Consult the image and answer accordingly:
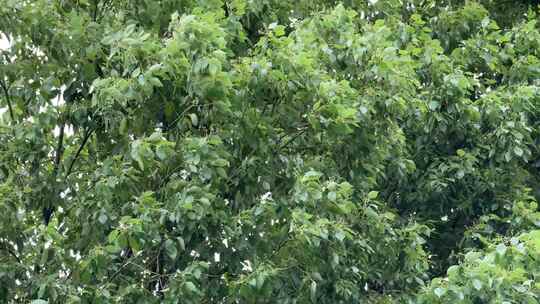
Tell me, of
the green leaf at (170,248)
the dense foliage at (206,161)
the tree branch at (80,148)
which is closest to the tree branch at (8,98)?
the dense foliage at (206,161)

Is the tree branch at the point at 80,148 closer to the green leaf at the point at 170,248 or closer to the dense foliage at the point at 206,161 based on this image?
the dense foliage at the point at 206,161

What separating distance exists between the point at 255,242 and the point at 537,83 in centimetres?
411

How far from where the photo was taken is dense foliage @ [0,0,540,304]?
7.35 meters

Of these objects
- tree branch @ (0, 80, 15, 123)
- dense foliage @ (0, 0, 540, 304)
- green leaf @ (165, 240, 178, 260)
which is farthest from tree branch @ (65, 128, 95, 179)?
green leaf @ (165, 240, 178, 260)

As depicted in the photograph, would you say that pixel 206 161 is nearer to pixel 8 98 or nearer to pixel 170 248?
pixel 170 248

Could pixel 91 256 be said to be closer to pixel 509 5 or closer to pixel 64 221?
pixel 64 221

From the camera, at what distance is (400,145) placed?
350 inches

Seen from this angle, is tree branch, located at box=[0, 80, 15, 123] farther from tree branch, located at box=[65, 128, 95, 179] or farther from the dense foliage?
tree branch, located at box=[65, 128, 95, 179]

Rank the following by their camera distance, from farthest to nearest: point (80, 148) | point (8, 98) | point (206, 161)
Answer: point (8, 98), point (80, 148), point (206, 161)

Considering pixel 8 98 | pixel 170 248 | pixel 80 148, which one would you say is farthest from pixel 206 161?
pixel 8 98

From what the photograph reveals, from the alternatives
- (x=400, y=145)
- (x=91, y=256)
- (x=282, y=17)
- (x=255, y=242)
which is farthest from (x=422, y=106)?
(x=91, y=256)

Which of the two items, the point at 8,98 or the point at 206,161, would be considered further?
the point at 8,98

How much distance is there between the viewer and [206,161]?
7328 millimetres

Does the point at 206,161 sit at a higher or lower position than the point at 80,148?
higher
